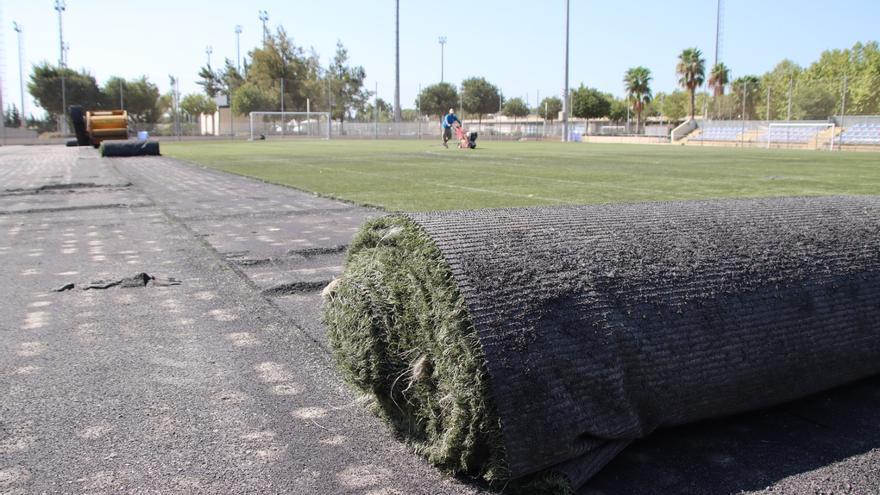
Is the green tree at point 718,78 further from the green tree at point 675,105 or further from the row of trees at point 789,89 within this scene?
the green tree at point 675,105

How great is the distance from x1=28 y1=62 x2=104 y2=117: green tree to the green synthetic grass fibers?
8849 cm

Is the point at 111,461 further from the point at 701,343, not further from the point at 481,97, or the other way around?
the point at 481,97

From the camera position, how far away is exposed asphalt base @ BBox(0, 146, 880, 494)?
2512mm

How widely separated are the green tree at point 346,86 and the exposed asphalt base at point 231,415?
106674 mm

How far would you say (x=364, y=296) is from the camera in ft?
10.4

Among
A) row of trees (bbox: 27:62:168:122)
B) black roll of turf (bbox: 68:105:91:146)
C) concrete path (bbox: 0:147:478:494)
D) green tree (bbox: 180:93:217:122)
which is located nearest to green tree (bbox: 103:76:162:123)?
row of trees (bbox: 27:62:168:122)

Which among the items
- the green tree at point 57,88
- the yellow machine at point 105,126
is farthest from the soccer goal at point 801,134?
the green tree at point 57,88

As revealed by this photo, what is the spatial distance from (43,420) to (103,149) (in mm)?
25832

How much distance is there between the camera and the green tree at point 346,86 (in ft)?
360

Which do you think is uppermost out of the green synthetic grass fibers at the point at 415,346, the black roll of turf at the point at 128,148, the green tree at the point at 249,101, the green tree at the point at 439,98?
the green tree at the point at 439,98

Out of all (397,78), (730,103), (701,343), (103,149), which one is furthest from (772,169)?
(397,78)

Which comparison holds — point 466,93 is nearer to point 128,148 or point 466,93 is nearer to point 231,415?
point 128,148

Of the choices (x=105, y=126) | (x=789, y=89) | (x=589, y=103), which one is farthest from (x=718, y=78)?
(x=105, y=126)

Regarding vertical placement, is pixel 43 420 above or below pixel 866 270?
below
